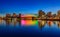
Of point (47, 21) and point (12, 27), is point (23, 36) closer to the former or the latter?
point (12, 27)

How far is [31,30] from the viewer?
3.46 meters

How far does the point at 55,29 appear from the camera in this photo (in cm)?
341

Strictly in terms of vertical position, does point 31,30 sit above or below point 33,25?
below

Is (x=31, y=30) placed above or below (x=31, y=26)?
below

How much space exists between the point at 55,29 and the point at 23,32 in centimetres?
80

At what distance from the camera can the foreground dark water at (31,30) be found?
135 inches

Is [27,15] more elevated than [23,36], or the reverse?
[27,15]

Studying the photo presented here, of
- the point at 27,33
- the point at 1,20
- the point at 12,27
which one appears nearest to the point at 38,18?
the point at 27,33

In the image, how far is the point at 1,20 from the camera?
3.52 m

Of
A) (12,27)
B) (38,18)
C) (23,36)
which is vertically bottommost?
(23,36)

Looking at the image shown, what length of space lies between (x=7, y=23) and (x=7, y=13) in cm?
27

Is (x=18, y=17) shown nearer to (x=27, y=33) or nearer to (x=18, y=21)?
(x=18, y=21)

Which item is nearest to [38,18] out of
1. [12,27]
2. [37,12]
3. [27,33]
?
[37,12]

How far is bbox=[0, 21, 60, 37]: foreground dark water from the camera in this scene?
3422 millimetres
